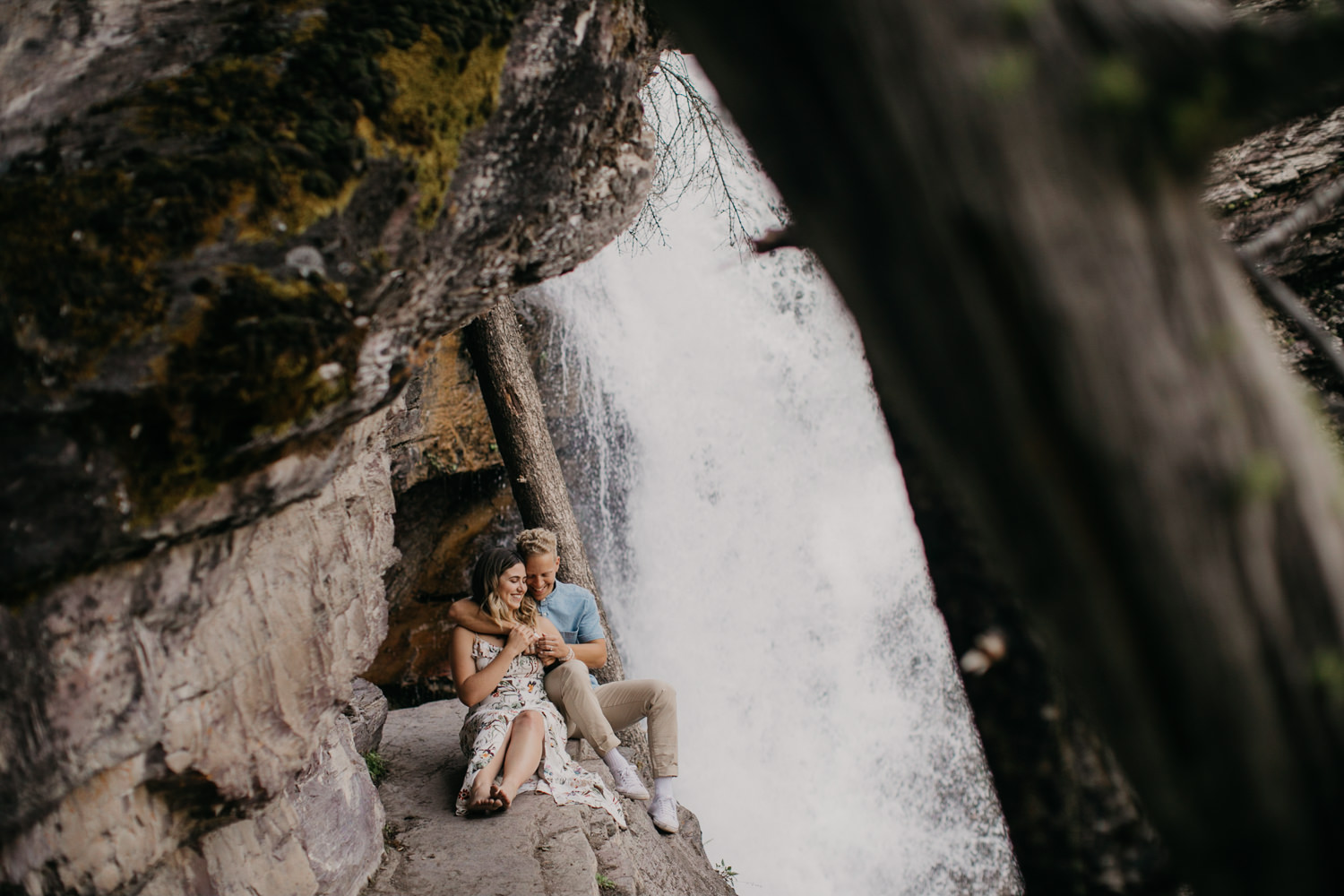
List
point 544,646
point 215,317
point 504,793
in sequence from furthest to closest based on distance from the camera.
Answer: point 544,646 < point 504,793 < point 215,317

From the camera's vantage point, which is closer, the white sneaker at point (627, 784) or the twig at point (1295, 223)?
the twig at point (1295, 223)

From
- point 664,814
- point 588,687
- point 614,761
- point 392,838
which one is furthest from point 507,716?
point 664,814

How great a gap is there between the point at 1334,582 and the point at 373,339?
7.57 ft

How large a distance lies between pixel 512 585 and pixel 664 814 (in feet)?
6.05

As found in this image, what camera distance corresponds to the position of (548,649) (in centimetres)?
448

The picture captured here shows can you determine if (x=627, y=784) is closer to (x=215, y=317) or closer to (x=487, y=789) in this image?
(x=487, y=789)

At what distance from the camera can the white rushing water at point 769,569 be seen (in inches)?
324

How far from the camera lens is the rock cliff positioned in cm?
203

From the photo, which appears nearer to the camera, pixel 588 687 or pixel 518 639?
pixel 518 639

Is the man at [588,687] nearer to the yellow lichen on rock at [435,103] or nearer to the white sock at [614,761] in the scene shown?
the white sock at [614,761]

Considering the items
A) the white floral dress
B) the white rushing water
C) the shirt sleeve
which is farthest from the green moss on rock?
the white rushing water

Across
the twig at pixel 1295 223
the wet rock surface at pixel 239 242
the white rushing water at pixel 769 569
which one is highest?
the wet rock surface at pixel 239 242

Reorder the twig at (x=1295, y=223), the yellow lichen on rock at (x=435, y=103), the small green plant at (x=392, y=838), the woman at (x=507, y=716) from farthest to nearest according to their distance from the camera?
1. the woman at (x=507, y=716)
2. the small green plant at (x=392, y=838)
3. the yellow lichen on rock at (x=435, y=103)
4. the twig at (x=1295, y=223)

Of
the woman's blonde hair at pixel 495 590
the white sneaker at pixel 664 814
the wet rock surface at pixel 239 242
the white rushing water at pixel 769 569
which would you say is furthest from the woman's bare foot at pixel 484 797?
the white rushing water at pixel 769 569
